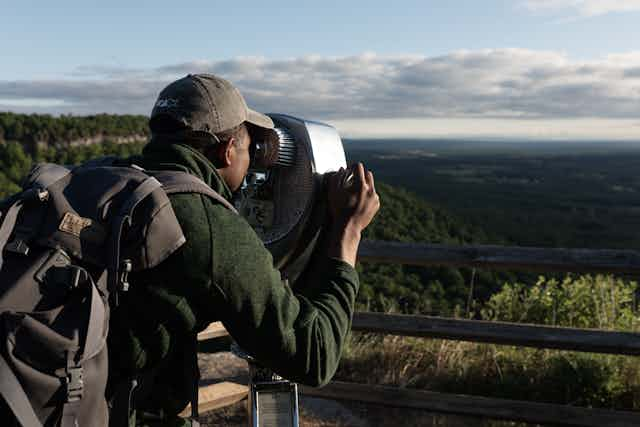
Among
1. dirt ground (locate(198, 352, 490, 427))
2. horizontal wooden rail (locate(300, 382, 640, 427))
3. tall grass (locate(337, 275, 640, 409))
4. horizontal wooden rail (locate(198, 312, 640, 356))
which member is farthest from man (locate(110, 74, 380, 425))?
tall grass (locate(337, 275, 640, 409))

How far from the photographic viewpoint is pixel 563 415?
371 centimetres

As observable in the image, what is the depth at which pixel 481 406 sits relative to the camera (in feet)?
12.7

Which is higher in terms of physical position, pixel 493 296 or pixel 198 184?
pixel 198 184

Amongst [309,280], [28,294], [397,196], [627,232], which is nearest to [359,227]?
[309,280]

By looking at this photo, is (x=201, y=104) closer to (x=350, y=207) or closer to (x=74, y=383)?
(x=350, y=207)

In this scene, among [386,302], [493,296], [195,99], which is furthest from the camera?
[386,302]

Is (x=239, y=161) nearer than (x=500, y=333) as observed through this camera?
Yes

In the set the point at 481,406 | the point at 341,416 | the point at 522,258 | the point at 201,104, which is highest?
the point at 201,104

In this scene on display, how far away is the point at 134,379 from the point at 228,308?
25 centimetres

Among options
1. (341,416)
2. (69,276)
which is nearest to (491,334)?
(341,416)

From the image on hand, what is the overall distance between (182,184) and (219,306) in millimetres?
233

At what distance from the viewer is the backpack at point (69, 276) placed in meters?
1.18

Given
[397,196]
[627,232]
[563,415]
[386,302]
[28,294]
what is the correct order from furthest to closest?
[627,232] → [397,196] → [386,302] → [563,415] → [28,294]

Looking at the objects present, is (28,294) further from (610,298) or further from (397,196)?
(397,196)
